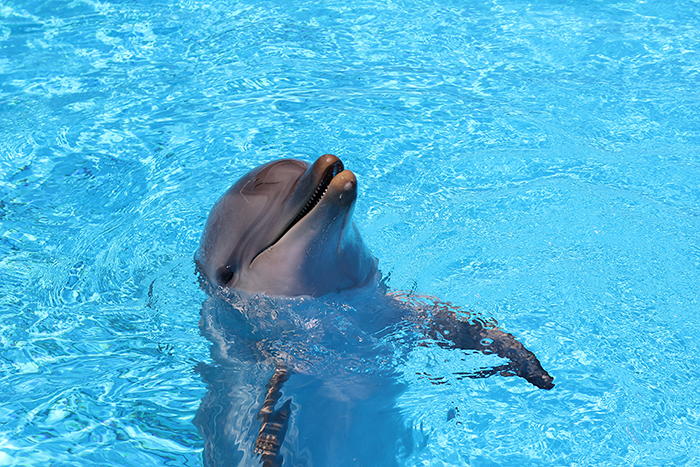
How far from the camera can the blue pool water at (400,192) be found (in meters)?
3.85

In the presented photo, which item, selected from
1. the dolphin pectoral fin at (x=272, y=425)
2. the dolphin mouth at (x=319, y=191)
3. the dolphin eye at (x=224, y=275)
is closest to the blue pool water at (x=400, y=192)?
the dolphin eye at (x=224, y=275)

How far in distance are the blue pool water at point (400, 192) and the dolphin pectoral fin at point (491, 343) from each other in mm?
233

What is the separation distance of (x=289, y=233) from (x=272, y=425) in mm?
958

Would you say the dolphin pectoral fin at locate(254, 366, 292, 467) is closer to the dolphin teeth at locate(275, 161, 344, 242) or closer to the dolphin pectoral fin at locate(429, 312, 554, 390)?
the dolphin teeth at locate(275, 161, 344, 242)

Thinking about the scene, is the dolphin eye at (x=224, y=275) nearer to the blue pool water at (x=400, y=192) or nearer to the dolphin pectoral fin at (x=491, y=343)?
the blue pool water at (x=400, y=192)

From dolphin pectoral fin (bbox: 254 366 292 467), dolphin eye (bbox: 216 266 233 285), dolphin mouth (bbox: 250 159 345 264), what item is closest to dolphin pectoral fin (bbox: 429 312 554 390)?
dolphin pectoral fin (bbox: 254 366 292 467)

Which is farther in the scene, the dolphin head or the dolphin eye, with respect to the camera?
the dolphin eye

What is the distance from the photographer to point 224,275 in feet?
11.6

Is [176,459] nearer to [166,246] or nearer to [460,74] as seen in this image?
[166,246]

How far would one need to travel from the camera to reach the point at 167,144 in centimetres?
650

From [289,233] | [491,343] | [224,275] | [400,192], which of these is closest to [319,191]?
[289,233]

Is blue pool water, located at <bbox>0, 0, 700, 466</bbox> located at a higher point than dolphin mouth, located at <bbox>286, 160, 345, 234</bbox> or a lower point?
lower

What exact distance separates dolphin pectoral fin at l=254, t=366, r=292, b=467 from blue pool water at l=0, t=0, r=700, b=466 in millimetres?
696

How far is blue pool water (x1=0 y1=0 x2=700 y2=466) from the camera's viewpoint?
3848mm
